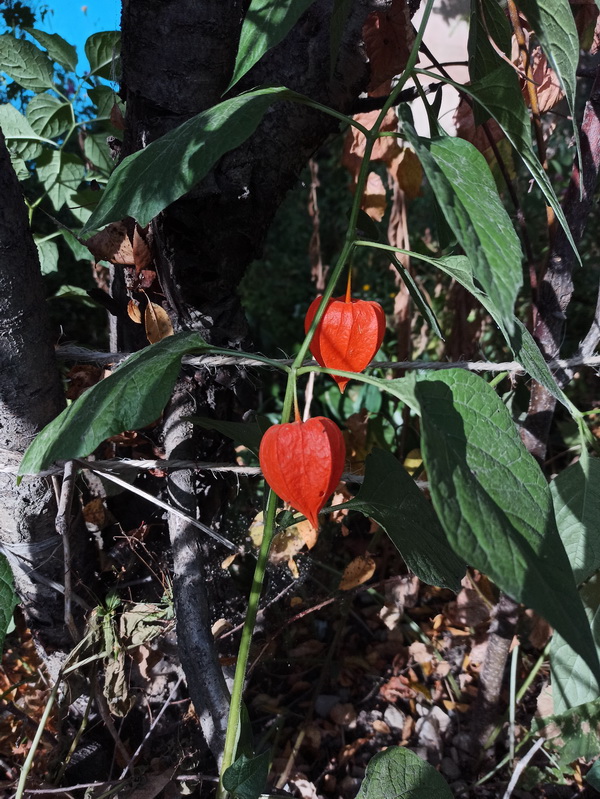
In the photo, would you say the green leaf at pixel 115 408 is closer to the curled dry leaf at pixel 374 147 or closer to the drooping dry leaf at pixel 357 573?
the drooping dry leaf at pixel 357 573

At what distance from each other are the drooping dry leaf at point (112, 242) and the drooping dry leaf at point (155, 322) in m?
0.07

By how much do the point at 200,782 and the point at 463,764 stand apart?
1.53 ft

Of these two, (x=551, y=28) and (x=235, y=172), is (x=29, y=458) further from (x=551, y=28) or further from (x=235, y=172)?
(x=551, y=28)

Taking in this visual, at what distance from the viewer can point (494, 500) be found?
15.3 inches

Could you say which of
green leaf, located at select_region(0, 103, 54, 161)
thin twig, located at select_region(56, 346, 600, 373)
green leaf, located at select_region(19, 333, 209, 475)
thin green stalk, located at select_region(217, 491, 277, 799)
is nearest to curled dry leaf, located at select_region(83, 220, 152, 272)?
thin twig, located at select_region(56, 346, 600, 373)

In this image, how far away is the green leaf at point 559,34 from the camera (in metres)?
0.50

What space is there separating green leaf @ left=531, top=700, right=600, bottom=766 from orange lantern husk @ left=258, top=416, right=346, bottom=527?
648mm

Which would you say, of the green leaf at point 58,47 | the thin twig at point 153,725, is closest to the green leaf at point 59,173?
the green leaf at point 58,47

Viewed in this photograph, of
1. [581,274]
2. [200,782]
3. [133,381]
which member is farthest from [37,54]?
[581,274]

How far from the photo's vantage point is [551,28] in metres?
0.50

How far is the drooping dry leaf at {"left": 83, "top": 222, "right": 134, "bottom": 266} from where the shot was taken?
69cm

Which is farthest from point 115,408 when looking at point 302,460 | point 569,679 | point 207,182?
point 569,679

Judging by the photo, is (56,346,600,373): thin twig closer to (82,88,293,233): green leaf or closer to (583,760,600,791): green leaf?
(82,88,293,233): green leaf

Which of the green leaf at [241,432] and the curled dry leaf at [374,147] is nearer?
the green leaf at [241,432]
